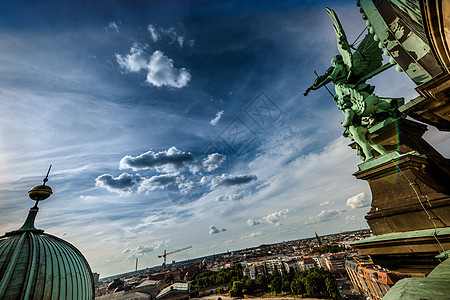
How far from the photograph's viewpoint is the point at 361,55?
7863mm

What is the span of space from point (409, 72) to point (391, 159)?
92.2 inches

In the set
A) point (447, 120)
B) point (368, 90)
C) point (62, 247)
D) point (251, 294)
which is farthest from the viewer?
point (251, 294)

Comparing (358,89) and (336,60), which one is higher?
(336,60)

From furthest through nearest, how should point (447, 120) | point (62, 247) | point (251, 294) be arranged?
1. point (251, 294)
2. point (62, 247)
3. point (447, 120)

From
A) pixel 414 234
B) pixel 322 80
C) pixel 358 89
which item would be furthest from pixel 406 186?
pixel 322 80

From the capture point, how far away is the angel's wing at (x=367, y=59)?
774 cm

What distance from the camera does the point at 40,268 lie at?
27.9 feet

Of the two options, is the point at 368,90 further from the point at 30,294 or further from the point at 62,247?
the point at 62,247

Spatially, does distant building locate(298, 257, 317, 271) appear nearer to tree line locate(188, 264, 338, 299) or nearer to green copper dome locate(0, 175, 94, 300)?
tree line locate(188, 264, 338, 299)

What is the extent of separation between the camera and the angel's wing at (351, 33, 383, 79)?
7737mm

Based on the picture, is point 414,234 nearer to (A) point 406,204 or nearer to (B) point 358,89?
(A) point 406,204

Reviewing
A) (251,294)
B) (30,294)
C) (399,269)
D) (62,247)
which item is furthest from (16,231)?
(251,294)

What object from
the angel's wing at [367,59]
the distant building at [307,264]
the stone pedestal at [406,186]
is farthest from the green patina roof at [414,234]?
the distant building at [307,264]

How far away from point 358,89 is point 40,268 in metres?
15.4
